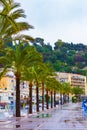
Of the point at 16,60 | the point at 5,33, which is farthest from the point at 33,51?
the point at 5,33

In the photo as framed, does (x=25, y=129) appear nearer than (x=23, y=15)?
Yes

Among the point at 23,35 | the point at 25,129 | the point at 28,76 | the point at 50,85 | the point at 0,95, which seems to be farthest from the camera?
the point at 0,95

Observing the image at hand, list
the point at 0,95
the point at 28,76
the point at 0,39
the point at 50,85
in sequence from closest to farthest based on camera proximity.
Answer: the point at 0,39
the point at 28,76
the point at 50,85
the point at 0,95

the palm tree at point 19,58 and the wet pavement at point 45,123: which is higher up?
the palm tree at point 19,58

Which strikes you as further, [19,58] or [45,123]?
[19,58]

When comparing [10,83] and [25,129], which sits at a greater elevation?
[10,83]

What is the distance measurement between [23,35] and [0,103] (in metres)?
58.4

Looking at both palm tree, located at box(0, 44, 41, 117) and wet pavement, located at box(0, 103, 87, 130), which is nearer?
wet pavement, located at box(0, 103, 87, 130)

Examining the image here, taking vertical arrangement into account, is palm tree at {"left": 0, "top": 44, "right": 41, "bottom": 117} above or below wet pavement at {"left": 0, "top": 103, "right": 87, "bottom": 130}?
above

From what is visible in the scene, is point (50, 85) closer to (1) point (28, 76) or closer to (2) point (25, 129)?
(1) point (28, 76)

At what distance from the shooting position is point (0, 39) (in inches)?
1284

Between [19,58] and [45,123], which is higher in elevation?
[19,58]

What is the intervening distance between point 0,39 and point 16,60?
1671cm

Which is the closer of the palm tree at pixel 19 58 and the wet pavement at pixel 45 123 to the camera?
the wet pavement at pixel 45 123
